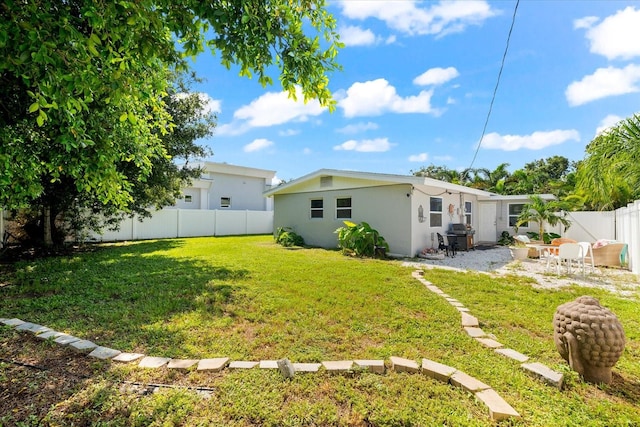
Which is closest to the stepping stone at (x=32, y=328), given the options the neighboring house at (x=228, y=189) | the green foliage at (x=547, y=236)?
the green foliage at (x=547, y=236)

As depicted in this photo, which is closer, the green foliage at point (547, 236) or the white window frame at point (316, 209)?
the green foliage at point (547, 236)

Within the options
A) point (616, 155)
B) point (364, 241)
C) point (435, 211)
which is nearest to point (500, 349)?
point (616, 155)

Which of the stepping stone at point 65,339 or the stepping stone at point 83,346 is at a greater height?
the stepping stone at point 65,339

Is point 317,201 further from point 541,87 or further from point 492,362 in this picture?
point 492,362

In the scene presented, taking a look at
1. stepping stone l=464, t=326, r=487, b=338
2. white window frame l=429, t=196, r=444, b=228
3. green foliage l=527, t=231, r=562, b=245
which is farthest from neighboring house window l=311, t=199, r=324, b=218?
stepping stone l=464, t=326, r=487, b=338

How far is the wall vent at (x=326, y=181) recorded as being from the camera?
13030mm

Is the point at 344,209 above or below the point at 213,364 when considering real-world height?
above

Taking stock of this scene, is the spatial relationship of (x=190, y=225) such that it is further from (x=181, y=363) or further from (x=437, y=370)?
(x=437, y=370)

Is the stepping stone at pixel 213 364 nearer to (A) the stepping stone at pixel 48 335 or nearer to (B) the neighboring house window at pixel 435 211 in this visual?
(A) the stepping stone at pixel 48 335

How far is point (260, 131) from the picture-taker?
2208 centimetres

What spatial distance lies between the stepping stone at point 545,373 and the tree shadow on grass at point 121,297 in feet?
12.0

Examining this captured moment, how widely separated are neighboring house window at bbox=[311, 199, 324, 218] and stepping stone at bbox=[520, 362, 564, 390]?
10.9 meters

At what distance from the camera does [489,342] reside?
3.54 metres

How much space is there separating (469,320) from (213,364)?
330 centimetres
